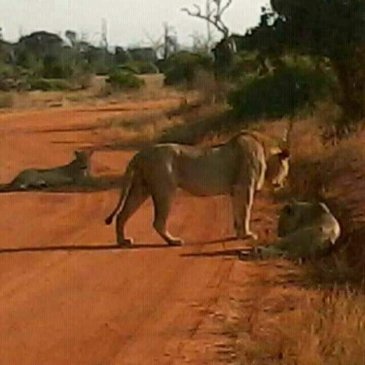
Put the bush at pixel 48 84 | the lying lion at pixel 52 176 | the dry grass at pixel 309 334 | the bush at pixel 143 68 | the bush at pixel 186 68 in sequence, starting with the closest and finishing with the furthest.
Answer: the dry grass at pixel 309 334, the lying lion at pixel 52 176, the bush at pixel 186 68, the bush at pixel 48 84, the bush at pixel 143 68

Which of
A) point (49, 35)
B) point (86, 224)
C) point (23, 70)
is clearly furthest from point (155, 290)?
point (49, 35)

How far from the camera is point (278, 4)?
81.4 ft

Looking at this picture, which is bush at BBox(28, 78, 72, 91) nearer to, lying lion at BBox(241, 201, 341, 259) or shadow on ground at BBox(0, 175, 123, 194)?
shadow on ground at BBox(0, 175, 123, 194)

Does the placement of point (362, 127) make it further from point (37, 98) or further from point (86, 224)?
point (37, 98)

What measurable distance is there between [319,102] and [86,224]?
1489cm

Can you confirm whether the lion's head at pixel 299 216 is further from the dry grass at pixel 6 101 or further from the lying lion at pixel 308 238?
the dry grass at pixel 6 101

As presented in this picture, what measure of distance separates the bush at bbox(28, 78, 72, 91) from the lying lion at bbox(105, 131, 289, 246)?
59637 millimetres

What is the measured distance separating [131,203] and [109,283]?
8.76 ft

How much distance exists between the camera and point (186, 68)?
63469mm

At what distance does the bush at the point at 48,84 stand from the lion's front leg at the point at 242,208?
5980cm

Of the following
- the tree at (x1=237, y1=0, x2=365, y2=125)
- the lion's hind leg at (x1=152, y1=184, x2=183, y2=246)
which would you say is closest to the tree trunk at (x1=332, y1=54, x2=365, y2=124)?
the tree at (x1=237, y1=0, x2=365, y2=125)

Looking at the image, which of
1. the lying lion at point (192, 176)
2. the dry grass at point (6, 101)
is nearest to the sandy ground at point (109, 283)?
the lying lion at point (192, 176)

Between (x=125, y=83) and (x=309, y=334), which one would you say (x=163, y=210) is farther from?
(x=125, y=83)

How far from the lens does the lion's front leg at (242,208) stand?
44.8ft
